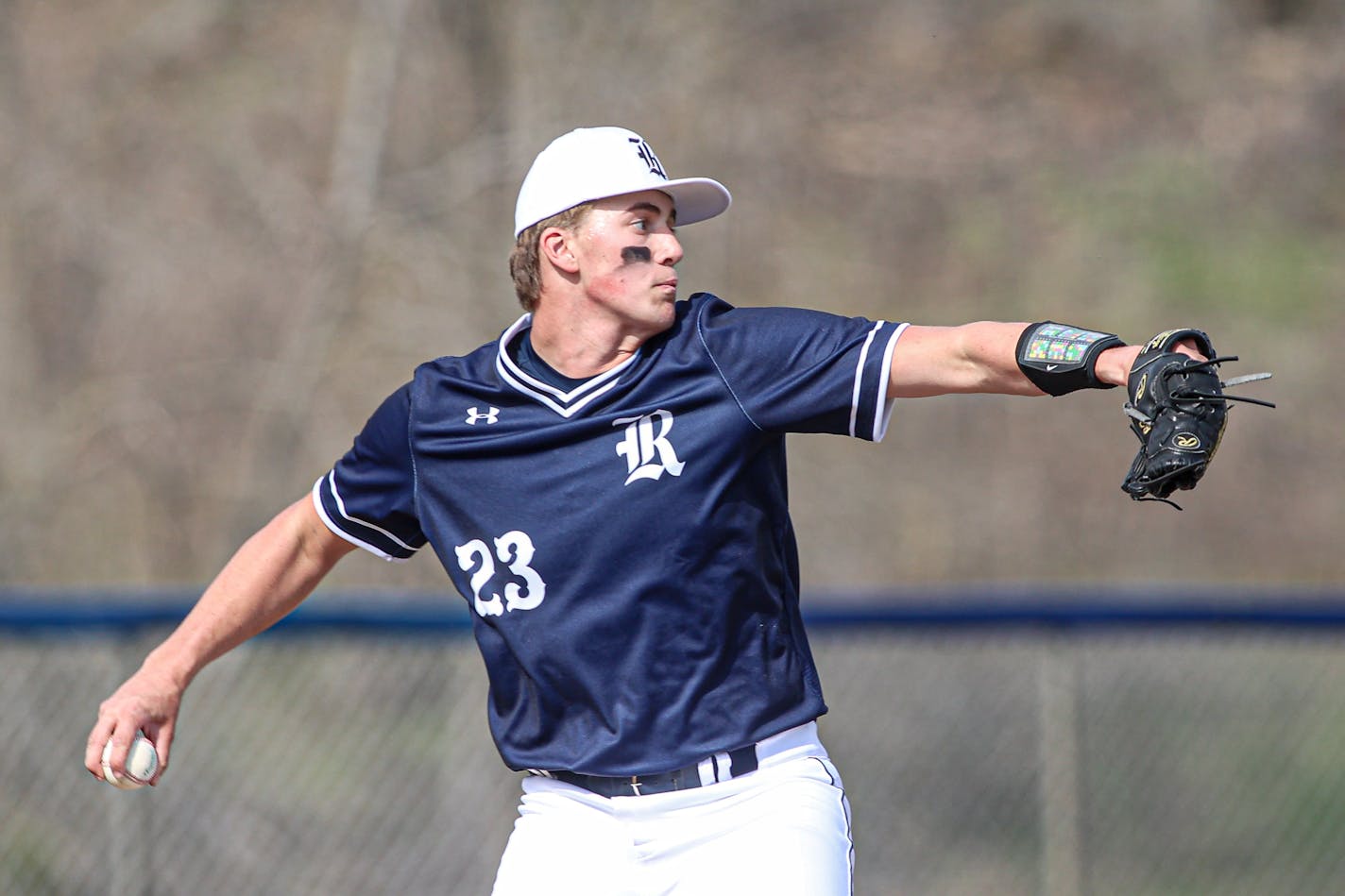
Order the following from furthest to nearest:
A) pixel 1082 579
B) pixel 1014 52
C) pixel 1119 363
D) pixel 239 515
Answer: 1. pixel 1014 52
2. pixel 1082 579
3. pixel 239 515
4. pixel 1119 363

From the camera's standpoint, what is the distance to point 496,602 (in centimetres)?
355

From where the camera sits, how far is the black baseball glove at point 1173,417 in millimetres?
2787

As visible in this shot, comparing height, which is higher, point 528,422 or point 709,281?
point 709,281

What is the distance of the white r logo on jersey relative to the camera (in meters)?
3.45

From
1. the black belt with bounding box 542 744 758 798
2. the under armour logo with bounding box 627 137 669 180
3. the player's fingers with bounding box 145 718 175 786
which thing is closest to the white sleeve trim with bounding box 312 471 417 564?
the player's fingers with bounding box 145 718 175 786

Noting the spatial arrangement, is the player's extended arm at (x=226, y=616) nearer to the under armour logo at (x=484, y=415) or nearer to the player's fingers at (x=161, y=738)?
the player's fingers at (x=161, y=738)

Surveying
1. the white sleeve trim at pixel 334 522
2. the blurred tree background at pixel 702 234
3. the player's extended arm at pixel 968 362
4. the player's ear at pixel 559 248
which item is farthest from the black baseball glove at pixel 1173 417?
the blurred tree background at pixel 702 234

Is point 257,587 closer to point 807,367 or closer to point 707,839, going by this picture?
point 707,839

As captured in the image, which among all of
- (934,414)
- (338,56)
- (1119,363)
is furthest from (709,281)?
(1119,363)

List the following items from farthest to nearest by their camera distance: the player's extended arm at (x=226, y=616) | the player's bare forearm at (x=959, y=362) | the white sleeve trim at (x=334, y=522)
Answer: the white sleeve trim at (x=334, y=522) → the player's extended arm at (x=226, y=616) → the player's bare forearm at (x=959, y=362)

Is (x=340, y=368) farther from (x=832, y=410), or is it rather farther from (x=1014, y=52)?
(x=832, y=410)

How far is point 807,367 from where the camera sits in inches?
133

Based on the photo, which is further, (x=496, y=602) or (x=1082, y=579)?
(x=1082, y=579)

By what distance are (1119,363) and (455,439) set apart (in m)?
1.53
